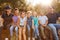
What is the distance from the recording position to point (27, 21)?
1.89 m

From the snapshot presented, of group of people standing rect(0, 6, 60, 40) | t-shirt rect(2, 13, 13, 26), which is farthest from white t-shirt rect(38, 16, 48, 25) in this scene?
t-shirt rect(2, 13, 13, 26)

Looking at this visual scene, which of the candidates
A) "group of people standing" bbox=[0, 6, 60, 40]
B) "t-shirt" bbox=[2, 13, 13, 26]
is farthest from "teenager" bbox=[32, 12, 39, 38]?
"t-shirt" bbox=[2, 13, 13, 26]

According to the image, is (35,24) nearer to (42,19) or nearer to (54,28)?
(42,19)

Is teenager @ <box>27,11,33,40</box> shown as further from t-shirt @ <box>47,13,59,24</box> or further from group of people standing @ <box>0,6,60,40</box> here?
t-shirt @ <box>47,13,59,24</box>

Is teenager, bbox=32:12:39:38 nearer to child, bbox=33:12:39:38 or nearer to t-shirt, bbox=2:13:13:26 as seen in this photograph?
child, bbox=33:12:39:38

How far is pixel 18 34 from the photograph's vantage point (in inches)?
73.7

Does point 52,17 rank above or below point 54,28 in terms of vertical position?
above

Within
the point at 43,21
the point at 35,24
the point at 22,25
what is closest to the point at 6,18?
the point at 22,25

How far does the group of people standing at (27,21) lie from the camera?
1.87 m

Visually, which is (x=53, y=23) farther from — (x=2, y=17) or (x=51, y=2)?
(x=2, y=17)

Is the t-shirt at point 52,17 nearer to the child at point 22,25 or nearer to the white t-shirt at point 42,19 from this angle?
the white t-shirt at point 42,19

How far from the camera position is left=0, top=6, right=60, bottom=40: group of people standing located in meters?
1.87

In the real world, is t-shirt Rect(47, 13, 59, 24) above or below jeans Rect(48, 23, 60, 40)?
above

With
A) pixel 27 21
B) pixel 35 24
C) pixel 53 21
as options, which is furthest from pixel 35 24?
pixel 53 21
